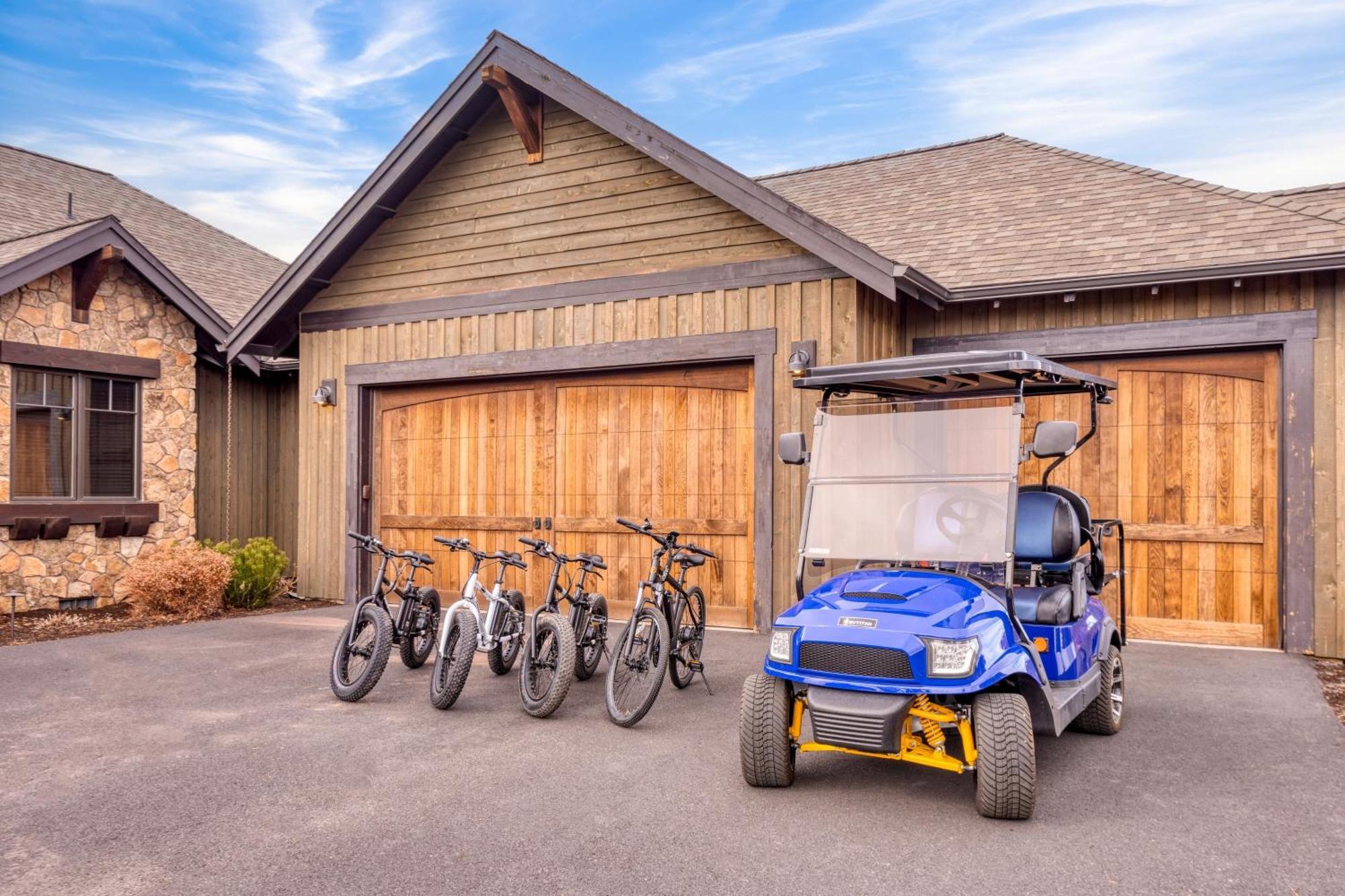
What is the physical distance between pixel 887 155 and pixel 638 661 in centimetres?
946

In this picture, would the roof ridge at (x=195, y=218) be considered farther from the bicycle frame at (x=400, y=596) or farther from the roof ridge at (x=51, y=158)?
the bicycle frame at (x=400, y=596)

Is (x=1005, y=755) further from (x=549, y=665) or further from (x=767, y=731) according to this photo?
(x=549, y=665)

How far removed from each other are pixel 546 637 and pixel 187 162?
84.2 ft

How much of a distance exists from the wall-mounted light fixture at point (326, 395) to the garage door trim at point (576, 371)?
0.16 m

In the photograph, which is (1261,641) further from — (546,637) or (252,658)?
(252,658)

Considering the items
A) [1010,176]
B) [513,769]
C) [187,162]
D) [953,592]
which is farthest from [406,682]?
[187,162]

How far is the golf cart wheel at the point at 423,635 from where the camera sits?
6902 mm

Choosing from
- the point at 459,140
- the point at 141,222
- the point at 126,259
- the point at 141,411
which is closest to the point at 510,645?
the point at 459,140

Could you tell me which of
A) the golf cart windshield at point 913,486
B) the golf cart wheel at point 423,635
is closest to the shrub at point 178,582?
the golf cart wheel at point 423,635

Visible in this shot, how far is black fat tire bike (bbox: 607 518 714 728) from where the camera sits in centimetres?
566

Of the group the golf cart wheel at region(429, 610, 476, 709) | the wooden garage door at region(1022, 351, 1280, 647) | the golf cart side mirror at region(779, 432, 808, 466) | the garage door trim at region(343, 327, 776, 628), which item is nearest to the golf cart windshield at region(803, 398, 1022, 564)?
the golf cart side mirror at region(779, 432, 808, 466)

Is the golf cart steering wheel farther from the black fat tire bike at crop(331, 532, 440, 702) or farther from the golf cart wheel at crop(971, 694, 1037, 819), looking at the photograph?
the black fat tire bike at crop(331, 532, 440, 702)

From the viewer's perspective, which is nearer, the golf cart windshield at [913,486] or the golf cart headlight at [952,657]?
the golf cart headlight at [952,657]

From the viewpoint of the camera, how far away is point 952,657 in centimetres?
396
